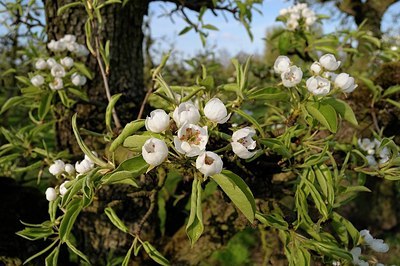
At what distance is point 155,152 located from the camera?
32.3 inches

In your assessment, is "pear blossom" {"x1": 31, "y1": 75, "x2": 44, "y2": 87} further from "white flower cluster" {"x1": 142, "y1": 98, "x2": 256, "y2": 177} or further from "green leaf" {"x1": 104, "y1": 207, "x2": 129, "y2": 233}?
"white flower cluster" {"x1": 142, "y1": 98, "x2": 256, "y2": 177}

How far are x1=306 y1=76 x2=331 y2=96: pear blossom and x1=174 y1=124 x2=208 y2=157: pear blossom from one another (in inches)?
12.9

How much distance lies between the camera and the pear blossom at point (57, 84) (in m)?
1.60

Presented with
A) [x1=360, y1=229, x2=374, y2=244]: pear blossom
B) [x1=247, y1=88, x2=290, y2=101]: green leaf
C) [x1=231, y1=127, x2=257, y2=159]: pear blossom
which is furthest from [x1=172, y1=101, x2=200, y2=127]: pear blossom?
[x1=360, y1=229, x2=374, y2=244]: pear blossom

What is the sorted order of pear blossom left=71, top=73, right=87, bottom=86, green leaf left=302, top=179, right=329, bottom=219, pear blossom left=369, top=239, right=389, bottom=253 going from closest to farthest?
green leaf left=302, top=179, right=329, bottom=219 < pear blossom left=369, top=239, right=389, bottom=253 < pear blossom left=71, top=73, right=87, bottom=86

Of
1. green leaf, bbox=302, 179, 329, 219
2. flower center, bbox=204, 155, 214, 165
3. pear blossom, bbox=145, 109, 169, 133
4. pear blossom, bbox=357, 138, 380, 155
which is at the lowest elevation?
pear blossom, bbox=357, 138, 380, 155

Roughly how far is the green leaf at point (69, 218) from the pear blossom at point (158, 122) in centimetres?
27

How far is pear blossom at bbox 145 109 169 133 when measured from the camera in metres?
0.84

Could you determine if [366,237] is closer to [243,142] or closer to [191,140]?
[243,142]

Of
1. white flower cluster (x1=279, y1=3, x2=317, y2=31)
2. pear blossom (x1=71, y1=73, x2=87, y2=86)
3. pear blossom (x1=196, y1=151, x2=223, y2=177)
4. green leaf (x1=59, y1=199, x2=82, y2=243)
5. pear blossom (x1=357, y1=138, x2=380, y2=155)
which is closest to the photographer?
pear blossom (x1=196, y1=151, x2=223, y2=177)

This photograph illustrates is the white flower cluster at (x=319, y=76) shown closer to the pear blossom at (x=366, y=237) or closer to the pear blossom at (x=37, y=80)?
the pear blossom at (x=366, y=237)

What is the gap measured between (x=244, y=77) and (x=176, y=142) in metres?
0.38

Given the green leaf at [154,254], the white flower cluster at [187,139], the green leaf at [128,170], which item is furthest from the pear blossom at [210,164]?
the green leaf at [154,254]

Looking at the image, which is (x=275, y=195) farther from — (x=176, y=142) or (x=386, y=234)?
(x=386, y=234)
